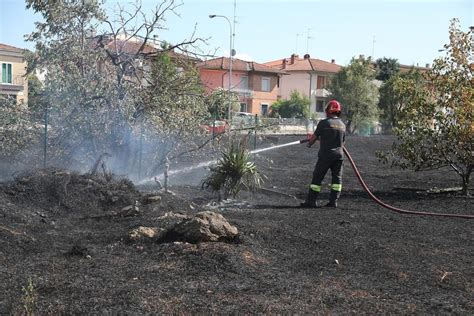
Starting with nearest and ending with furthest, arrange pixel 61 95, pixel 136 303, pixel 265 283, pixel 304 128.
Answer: pixel 136 303
pixel 265 283
pixel 61 95
pixel 304 128

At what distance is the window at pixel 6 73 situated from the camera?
47.1 metres

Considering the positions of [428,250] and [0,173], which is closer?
[428,250]

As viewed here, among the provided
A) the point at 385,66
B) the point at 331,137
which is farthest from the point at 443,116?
the point at 385,66

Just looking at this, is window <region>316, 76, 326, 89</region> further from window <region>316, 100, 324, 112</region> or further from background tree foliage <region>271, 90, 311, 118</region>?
background tree foliage <region>271, 90, 311, 118</region>

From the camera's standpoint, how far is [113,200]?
8.23 metres

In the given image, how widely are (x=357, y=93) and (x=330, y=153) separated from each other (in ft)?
111

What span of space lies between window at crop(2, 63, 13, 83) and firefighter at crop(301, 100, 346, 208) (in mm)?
43875

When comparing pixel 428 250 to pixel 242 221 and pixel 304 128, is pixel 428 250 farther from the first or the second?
pixel 304 128

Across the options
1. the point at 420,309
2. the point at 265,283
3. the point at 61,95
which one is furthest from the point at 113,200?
the point at 420,309

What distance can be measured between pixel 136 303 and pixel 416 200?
748 cm

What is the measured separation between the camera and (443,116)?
1064 centimetres

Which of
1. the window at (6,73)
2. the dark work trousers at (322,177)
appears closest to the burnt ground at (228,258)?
the dark work trousers at (322,177)

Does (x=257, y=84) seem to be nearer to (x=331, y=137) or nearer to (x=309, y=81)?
(x=309, y=81)

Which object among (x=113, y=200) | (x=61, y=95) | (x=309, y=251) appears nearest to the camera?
(x=309, y=251)
